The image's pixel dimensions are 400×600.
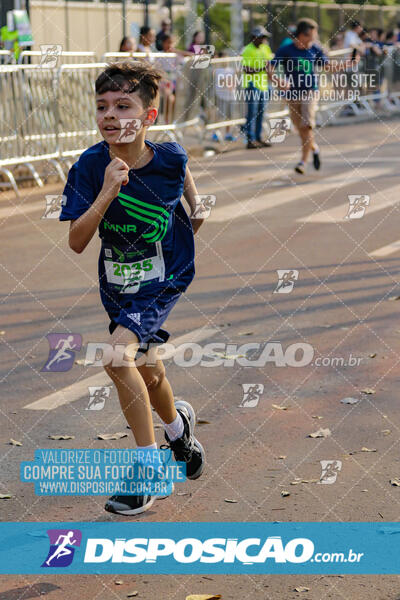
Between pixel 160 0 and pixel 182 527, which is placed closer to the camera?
pixel 182 527

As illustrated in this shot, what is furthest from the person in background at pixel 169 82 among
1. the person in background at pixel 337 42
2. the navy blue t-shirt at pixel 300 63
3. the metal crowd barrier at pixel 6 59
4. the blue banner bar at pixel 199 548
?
the blue banner bar at pixel 199 548

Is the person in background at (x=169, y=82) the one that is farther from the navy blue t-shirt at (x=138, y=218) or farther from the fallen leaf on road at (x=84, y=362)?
the navy blue t-shirt at (x=138, y=218)

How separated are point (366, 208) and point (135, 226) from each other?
835 centimetres

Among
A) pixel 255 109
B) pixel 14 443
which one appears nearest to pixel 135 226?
pixel 14 443

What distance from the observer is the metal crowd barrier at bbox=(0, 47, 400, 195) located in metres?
14.4

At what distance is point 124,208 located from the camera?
4.48 meters

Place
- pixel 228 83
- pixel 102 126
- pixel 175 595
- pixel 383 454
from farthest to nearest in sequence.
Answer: pixel 228 83 → pixel 383 454 → pixel 102 126 → pixel 175 595

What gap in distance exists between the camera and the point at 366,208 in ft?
41.2

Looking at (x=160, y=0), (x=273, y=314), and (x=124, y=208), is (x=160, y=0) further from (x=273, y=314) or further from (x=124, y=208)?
(x=124, y=208)

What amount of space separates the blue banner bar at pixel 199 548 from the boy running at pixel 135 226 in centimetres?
24

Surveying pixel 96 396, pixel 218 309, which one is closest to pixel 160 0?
pixel 218 309

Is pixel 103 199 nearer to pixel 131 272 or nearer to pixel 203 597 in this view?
pixel 131 272

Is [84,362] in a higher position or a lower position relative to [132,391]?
lower

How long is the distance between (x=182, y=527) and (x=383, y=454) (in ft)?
3.97
